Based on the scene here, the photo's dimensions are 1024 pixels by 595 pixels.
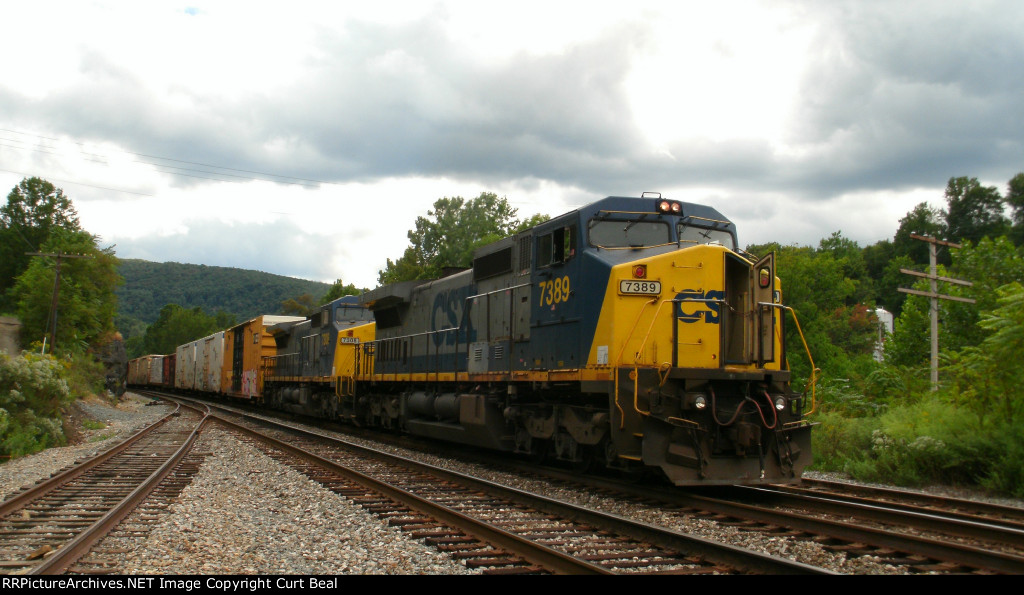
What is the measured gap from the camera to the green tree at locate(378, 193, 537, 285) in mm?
60625

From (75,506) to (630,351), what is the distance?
21.5ft

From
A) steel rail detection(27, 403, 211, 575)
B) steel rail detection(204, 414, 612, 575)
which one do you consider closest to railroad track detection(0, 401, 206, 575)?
steel rail detection(27, 403, 211, 575)

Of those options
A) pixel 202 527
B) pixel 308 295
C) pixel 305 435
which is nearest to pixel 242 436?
pixel 305 435

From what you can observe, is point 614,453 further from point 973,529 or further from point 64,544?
point 64,544

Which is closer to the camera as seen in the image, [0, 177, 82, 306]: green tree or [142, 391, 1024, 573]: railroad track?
[142, 391, 1024, 573]: railroad track

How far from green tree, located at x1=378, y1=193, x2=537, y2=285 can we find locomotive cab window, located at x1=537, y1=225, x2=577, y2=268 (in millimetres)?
48411

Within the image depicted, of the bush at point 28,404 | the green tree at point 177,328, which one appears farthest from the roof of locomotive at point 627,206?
the green tree at point 177,328

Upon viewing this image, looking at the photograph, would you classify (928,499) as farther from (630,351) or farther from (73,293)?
(73,293)

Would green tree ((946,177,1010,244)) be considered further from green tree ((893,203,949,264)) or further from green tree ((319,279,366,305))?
green tree ((319,279,366,305))

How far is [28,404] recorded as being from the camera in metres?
16.5

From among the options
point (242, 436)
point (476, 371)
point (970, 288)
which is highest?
point (970, 288)

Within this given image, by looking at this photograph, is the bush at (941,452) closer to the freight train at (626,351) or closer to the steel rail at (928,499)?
the steel rail at (928,499)

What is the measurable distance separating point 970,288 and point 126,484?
62.9 ft

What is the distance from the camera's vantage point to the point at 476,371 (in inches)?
492
